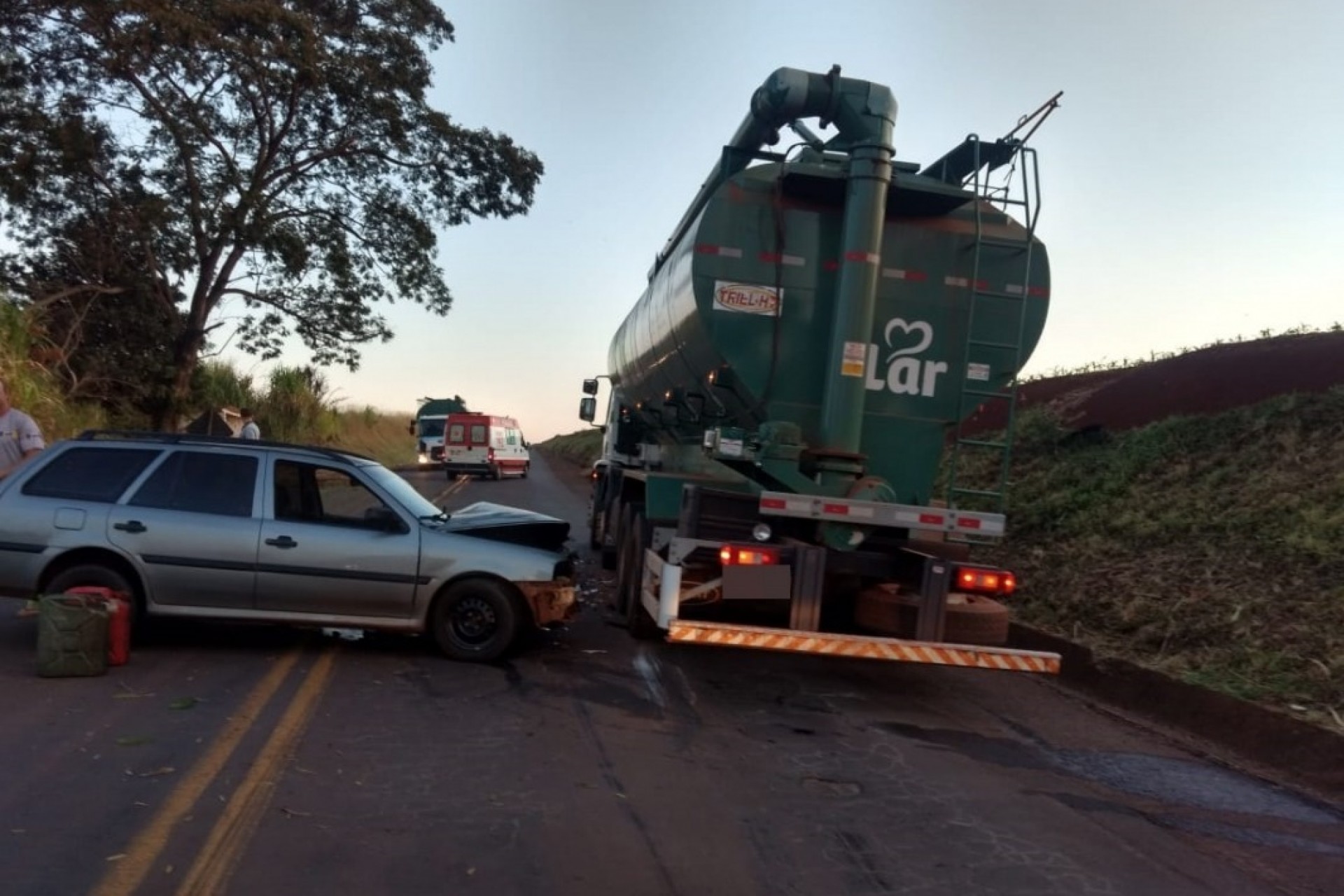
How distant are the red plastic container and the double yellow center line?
1105 millimetres

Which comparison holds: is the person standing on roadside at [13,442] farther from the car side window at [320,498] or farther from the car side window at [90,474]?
the car side window at [320,498]

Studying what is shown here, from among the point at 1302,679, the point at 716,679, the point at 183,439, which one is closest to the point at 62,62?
the point at 183,439

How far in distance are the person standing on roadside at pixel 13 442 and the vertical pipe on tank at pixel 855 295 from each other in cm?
645

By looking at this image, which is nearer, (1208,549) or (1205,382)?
(1208,549)

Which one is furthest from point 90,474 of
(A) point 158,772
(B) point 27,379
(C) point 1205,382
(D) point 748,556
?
(C) point 1205,382

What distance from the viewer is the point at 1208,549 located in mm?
10766

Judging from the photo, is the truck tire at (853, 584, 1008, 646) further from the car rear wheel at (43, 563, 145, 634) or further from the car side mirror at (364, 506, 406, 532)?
the car rear wheel at (43, 563, 145, 634)

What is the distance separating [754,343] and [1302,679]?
4.48 meters

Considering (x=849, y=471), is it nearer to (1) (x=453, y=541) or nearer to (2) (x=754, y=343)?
(2) (x=754, y=343)

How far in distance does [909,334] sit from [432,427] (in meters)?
39.5

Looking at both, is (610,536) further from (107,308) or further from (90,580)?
(107,308)

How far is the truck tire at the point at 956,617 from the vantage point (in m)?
8.07

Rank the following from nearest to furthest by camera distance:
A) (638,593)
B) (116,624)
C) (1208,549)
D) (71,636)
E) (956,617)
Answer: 1. (71,636)
2. (116,624)
3. (956,617)
4. (638,593)
5. (1208,549)

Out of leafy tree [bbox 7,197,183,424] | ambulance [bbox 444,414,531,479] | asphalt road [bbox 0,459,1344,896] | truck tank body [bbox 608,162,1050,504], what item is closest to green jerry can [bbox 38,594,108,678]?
asphalt road [bbox 0,459,1344,896]
